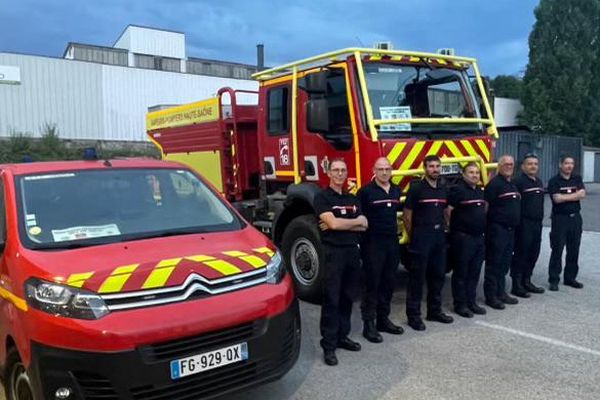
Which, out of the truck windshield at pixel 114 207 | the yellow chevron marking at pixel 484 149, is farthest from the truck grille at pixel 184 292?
the yellow chevron marking at pixel 484 149

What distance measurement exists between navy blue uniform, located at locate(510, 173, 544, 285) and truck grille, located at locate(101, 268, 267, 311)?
414 centimetres

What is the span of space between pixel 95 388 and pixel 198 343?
1.94ft

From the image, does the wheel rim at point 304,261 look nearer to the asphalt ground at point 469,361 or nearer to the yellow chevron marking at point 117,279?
the asphalt ground at point 469,361

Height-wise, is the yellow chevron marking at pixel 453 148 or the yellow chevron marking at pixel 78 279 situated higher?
the yellow chevron marking at pixel 453 148

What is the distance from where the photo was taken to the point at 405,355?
4.88 m

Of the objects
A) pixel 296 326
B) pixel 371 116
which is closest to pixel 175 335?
pixel 296 326

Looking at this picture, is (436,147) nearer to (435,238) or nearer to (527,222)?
(435,238)

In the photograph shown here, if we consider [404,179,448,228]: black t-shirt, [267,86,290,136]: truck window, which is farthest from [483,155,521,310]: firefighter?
[267,86,290,136]: truck window

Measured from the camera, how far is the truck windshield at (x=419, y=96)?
238 inches

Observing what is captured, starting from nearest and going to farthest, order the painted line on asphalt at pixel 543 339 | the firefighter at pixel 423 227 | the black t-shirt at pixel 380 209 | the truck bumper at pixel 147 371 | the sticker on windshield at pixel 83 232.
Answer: the truck bumper at pixel 147 371 → the sticker on windshield at pixel 83 232 → the painted line on asphalt at pixel 543 339 → the black t-shirt at pixel 380 209 → the firefighter at pixel 423 227

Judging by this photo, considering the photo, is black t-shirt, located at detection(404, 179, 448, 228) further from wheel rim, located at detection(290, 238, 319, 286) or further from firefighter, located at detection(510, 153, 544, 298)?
firefighter, located at detection(510, 153, 544, 298)

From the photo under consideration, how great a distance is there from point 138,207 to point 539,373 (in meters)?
3.34

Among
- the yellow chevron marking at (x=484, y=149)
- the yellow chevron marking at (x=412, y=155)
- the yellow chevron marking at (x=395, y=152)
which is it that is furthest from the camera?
the yellow chevron marking at (x=484, y=149)

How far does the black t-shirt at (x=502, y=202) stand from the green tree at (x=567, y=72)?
33961mm
